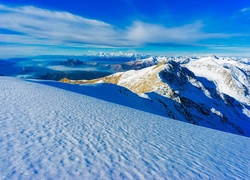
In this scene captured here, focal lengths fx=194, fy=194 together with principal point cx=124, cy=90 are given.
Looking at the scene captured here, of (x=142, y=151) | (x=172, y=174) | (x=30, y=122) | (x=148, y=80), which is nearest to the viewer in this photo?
(x=172, y=174)

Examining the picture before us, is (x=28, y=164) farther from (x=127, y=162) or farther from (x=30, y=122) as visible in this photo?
(x=30, y=122)

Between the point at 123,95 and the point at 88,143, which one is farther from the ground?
the point at 88,143

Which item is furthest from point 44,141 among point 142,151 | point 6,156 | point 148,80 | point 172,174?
point 148,80

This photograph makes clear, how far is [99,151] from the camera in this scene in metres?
10.9

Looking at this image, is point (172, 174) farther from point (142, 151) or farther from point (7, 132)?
point (7, 132)

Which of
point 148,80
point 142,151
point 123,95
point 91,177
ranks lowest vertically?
point 148,80

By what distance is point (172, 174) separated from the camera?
381 inches

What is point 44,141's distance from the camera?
36.3 ft

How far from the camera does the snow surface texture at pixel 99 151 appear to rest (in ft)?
28.6

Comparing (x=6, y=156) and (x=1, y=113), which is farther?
(x=1, y=113)

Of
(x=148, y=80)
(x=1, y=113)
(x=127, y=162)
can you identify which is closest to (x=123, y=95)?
(x=1, y=113)

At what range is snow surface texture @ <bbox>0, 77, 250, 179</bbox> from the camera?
28.6 ft

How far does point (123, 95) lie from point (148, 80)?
85629mm

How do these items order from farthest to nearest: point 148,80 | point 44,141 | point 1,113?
point 148,80
point 1,113
point 44,141
